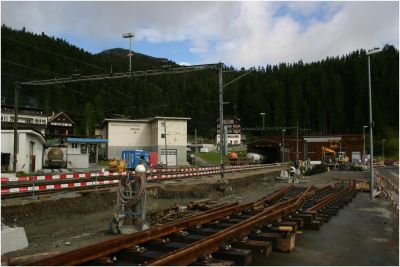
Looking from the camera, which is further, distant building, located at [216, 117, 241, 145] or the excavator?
distant building, located at [216, 117, 241, 145]

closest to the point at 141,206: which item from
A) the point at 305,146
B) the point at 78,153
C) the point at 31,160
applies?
the point at 31,160

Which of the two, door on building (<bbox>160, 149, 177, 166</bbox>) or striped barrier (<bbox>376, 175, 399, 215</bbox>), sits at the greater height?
door on building (<bbox>160, 149, 177, 166</bbox>)

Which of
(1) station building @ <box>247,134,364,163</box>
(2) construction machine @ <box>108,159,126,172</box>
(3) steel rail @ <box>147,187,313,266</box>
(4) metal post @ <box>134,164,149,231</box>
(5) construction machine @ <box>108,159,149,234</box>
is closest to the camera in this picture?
(3) steel rail @ <box>147,187,313,266</box>

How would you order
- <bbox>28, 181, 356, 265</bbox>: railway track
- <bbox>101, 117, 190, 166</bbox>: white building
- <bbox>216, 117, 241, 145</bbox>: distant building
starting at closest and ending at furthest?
<bbox>28, 181, 356, 265</bbox>: railway track, <bbox>101, 117, 190, 166</bbox>: white building, <bbox>216, 117, 241, 145</bbox>: distant building

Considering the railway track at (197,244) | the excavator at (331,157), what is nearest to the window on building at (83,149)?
the excavator at (331,157)

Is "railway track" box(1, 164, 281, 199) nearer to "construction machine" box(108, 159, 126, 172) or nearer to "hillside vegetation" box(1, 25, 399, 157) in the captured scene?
"construction machine" box(108, 159, 126, 172)

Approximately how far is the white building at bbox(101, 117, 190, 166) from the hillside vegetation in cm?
2760

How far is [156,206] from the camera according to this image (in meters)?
19.5

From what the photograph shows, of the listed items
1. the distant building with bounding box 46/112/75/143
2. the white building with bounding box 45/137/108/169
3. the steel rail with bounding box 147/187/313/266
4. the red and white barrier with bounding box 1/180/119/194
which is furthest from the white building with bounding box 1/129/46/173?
the distant building with bounding box 46/112/75/143

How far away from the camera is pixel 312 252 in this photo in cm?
922

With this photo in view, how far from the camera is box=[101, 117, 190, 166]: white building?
76000 mm

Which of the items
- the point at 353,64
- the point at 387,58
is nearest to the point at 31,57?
the point at 353,64

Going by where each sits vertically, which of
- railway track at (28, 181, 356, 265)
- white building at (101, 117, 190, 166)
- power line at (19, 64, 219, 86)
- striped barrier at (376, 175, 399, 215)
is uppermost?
power line at (19, 64, 219, 86)

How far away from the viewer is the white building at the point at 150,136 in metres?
76.0
